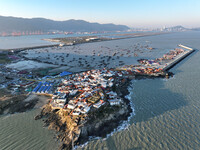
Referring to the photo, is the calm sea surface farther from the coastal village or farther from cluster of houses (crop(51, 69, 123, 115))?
cluster of houses (crop(51, 69, 123, 115))

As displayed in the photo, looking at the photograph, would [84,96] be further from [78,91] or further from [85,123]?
[85,123]

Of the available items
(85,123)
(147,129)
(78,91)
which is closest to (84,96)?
(78,91)

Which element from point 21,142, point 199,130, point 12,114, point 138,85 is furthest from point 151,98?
point 12,114

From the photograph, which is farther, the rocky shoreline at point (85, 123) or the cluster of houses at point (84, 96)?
the cluster of houses at point (84, 96)

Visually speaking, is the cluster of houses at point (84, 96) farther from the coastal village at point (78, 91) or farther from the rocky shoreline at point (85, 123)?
the rocky shoreline at point (85, 123)

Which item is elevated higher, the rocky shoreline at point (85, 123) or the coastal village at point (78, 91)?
the coastal village at point (78, 91)

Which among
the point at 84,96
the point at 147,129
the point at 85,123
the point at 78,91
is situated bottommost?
the point at 147,129

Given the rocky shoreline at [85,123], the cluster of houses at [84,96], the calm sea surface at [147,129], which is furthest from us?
the cluster of houses at [84,96]

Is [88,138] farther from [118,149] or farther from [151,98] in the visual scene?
[151,98]

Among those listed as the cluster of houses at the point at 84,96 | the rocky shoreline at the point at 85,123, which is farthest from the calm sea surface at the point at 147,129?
the cluster of houses at the point at 84,96
